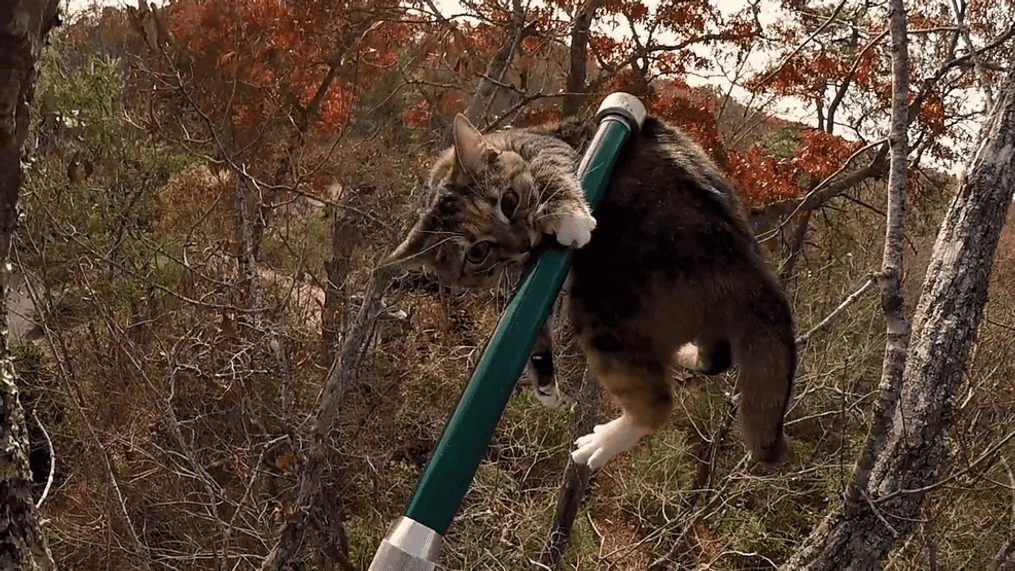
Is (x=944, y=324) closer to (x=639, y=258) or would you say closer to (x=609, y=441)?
(x=609, y=441)

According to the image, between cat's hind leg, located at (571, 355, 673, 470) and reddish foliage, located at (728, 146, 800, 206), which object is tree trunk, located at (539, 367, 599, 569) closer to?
reddish foliage, located at (728, 146, 800, 206)

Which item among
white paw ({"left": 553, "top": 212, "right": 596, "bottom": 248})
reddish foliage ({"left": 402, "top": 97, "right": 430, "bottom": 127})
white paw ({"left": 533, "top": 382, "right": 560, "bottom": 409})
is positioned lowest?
white paw ({"left": 533, "top": 382, "right": 560, "bottom": 409})

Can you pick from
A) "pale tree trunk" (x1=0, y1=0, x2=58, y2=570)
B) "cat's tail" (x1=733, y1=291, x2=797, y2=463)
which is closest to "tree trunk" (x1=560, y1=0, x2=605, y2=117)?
"cat's tail" (x1=733, y1=291, x2=797, y2=463)

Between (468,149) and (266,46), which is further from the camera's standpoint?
(266,46)

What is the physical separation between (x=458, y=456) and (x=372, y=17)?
509 centimetres

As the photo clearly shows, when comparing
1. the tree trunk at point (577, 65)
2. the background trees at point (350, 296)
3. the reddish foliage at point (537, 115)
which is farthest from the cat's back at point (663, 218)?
the tree trunk at point (577, 65)

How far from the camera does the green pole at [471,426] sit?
73 cm

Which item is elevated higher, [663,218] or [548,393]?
[663,218]

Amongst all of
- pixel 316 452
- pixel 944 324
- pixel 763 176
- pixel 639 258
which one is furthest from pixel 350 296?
pixel 639 258

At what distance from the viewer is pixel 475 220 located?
1.23 meters

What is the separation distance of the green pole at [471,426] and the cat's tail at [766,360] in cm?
36

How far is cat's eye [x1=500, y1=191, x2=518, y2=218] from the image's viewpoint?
1235mm

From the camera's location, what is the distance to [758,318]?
3.80 feet

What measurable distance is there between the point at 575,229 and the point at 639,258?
0.16 metres
